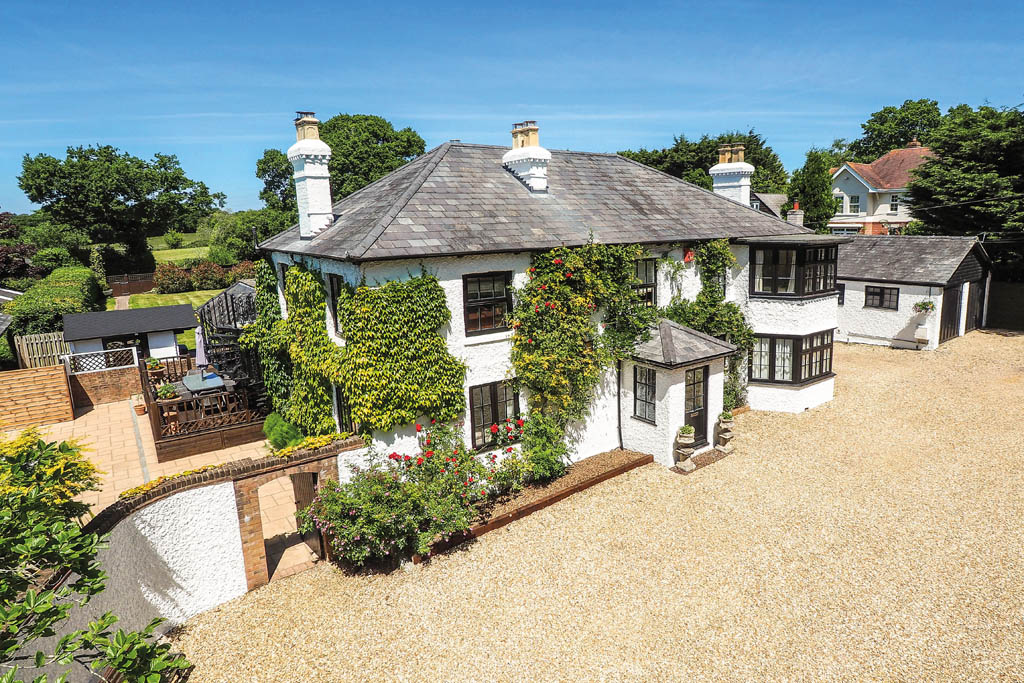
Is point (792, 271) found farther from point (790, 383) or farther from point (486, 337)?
point (486, 337)

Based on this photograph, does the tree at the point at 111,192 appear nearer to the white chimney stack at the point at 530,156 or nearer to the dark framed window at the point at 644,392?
the white chimney stack at the point at 530,156

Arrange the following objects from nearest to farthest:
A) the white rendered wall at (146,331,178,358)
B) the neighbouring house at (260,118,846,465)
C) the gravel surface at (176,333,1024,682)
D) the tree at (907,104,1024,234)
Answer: the gravel surface at (176,333,1024,682)
the neighbouring house at (260,118,846,465)
the white rendered wall at (146,331,178,358)
the tree at (907,104,1024,234)

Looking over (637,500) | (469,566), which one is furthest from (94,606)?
(637,500)

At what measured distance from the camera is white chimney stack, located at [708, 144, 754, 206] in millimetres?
21672

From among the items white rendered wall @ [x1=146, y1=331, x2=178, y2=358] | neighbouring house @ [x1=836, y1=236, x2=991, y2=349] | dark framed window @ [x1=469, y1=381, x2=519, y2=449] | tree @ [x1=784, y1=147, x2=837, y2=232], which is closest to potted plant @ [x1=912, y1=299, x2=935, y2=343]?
neighbouring house @ [x1=836, y1=236, x2=991, y2=349]

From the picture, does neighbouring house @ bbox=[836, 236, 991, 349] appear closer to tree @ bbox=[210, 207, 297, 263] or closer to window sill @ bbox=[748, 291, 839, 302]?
window sill @ bbox=[748, 291, 839, 302]

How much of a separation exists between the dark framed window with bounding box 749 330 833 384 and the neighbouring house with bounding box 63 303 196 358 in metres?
22.8

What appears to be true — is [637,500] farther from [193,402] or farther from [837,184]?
[837,184]

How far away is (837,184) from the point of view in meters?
52.9

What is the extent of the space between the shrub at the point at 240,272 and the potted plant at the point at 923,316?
1778 inches

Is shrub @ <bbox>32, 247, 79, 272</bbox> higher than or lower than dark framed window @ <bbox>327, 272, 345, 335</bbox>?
higher

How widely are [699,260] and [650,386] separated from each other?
15.7ft

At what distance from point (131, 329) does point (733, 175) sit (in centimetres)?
2503

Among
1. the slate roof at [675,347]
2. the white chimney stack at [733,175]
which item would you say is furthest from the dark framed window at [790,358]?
the white chimney stack at [733,175]
